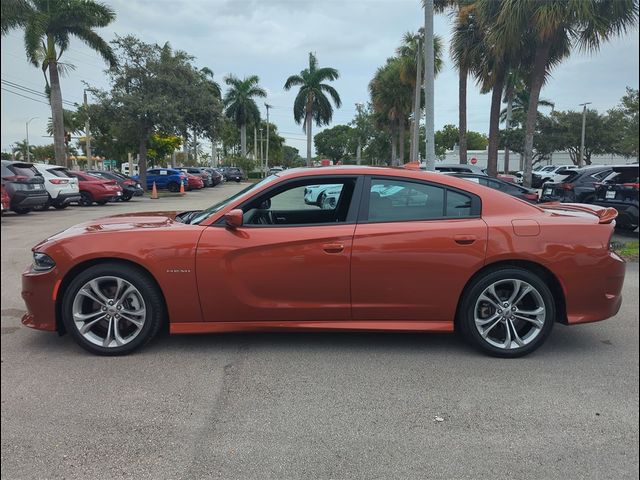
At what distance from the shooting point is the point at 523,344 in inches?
142

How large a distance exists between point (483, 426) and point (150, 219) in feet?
10.1

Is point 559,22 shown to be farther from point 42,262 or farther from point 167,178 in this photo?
point 167,178

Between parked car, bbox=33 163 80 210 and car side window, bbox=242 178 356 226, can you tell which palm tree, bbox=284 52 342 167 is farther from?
car side window, bbox=242 178 356 226

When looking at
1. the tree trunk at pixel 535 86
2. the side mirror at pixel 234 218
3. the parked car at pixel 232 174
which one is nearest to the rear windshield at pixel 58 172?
the side mirror at pixel 234 218

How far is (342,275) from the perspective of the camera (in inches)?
138

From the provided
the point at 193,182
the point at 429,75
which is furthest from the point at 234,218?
the point at 193,182

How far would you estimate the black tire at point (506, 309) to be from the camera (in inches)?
140

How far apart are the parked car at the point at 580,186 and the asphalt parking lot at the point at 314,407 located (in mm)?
7987

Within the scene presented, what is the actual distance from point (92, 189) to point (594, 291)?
1647cm

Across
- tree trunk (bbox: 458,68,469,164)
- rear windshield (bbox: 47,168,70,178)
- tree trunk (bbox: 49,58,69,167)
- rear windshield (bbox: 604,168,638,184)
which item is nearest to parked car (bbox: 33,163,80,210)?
rear windshield (bbox: 47,168,70,178)

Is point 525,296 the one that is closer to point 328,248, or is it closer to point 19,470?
point 328,248

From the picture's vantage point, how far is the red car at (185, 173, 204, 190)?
30531mm

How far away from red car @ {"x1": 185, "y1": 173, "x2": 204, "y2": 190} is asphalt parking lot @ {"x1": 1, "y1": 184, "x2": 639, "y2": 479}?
27517 millimetres

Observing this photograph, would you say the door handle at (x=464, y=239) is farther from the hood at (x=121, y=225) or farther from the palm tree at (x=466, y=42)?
the palm tree at (x=466, y=42)
